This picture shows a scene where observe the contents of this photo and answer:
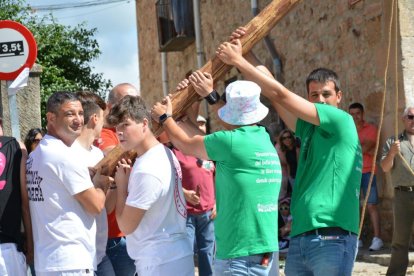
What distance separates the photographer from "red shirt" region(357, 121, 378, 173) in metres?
10.1

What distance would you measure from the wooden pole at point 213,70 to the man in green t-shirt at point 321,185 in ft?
0.89

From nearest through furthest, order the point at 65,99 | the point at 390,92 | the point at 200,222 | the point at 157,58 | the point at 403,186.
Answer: the point at 65,99
the point at 200,222
the point at 403,186
the point at 390,92
the point at 157,58

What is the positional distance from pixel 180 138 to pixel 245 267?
31.3 inches

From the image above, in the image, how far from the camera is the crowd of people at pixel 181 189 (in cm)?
450

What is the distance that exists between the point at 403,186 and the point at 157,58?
1370cm

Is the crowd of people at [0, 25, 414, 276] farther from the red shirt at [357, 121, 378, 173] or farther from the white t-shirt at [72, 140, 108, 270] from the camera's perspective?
the red shirt at [357, 121, 378, 173]

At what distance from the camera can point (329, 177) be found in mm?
4594

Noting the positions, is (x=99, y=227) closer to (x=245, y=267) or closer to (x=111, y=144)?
(x=111, y=144)

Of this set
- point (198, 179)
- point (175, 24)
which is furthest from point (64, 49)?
point (198, 179)

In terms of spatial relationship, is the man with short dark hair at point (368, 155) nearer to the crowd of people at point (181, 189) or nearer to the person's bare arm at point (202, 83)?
the crowd of people at point (181, 189)

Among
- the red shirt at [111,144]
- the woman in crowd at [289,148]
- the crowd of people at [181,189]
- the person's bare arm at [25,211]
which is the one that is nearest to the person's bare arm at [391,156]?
the woman in crowd at [289,148]

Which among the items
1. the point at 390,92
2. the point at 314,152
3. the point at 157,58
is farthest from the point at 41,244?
the point at 157,58

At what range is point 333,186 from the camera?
4.58 m

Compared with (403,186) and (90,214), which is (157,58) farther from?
(90,214)
